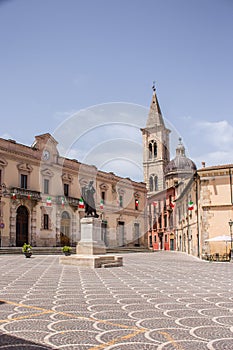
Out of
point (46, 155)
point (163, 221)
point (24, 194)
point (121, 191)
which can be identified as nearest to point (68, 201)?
point (46, 155)

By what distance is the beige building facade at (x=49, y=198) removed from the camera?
37.9m

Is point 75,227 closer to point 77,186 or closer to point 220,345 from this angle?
point 77,186

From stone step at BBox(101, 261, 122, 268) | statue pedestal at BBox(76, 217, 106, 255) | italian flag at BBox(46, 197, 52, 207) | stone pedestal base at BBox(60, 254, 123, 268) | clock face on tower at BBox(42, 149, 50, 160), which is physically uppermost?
clock face on tower at BBox(42, 149, 50, 160)

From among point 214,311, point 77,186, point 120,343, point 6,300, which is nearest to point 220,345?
point 120,343

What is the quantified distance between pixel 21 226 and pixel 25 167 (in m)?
6.34

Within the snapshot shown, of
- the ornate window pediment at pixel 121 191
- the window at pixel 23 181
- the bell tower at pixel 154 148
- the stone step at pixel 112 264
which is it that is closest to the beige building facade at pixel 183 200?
the bell tower at pixel 154 148

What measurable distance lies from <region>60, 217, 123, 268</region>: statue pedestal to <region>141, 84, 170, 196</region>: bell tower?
61.5 meters

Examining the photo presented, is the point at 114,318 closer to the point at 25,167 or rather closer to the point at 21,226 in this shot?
the point at 21,226

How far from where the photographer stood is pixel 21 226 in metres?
39.1

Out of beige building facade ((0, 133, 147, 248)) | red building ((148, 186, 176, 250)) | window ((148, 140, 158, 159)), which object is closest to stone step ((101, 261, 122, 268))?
beige building facade ((0, 133, 147, 248))

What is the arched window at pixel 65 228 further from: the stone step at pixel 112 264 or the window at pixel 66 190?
the stone step at pixel 112 264

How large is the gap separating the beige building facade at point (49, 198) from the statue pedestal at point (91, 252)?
58.3 ft

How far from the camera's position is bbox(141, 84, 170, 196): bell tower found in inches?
3310

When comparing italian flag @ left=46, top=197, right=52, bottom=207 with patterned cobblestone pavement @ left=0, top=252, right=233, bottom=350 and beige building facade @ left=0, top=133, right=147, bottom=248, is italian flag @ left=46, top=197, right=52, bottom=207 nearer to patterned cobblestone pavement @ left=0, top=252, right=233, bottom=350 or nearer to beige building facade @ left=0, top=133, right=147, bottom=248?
beige building facade @ left=0, top=133, right=147, bottom=248
